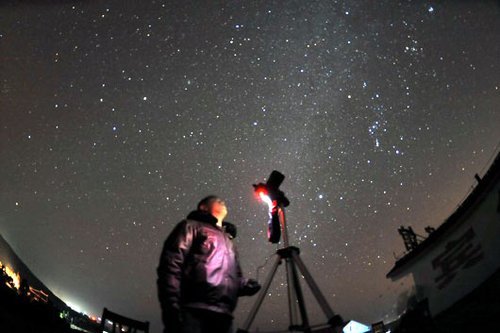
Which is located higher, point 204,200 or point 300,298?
point 204,200

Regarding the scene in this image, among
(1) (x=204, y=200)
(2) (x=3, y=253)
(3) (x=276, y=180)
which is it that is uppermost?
(2) (x=3, y=253)

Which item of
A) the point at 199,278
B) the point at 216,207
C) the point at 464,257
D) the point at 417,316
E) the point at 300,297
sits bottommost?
the point at 417,316

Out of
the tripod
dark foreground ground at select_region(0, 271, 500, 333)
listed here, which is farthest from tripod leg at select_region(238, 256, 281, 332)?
dark foreground ground at select_region(0, 271, 500, 333)

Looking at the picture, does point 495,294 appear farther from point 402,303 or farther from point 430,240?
point 402,303

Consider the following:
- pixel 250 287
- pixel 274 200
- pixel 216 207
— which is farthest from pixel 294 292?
pixel 216 207

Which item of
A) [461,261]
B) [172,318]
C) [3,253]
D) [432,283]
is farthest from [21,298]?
[3,253]

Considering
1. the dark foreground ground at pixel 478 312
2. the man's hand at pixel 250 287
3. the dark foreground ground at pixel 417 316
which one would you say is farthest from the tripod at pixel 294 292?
the dark foreground ground at pixel 478 312

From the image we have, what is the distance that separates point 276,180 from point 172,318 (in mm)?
2568

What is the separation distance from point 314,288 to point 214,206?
4.67ft

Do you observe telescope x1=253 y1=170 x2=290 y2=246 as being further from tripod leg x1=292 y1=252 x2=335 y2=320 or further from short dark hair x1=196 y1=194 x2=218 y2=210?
short dark hair x1=196 y1=194 x2=218 y2=210

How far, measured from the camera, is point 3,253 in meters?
26.3

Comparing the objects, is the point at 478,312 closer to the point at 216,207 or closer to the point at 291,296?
the point at 291,296

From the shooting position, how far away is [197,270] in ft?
7.48

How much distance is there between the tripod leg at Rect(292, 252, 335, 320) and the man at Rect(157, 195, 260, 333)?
789 millimetres
